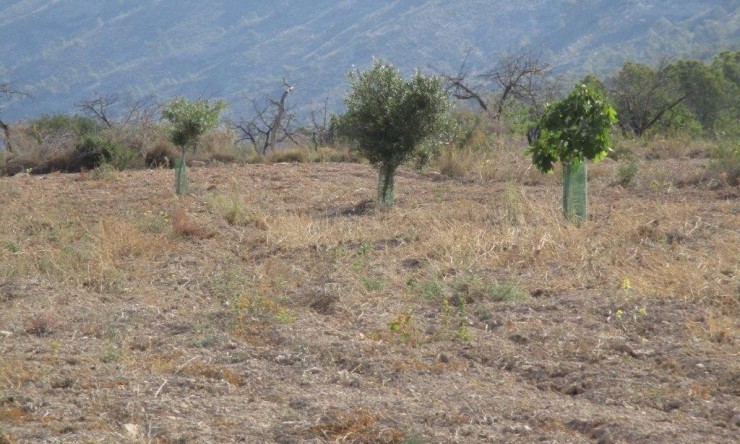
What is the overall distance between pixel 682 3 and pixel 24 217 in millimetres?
75395

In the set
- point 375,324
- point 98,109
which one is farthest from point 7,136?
point 375,324

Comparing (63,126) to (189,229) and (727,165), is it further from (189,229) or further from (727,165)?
(727,165)

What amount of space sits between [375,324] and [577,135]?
4929 mm

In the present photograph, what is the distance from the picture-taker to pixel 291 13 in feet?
341

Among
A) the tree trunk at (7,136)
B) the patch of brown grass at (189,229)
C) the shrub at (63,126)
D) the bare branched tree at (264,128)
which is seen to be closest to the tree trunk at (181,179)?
the patch of brown grass at (189,229)

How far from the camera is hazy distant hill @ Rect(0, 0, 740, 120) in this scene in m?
71.0

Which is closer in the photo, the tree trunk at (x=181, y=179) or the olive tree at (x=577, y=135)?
the olive tree at (x=577, y=135)

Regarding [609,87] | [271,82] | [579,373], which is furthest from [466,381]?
[271,82]

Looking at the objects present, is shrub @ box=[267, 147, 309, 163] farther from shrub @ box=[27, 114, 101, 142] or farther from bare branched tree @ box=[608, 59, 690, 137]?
bare branched tree @ box=[608, 59, 690, 137]

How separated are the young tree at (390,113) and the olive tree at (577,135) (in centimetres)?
208

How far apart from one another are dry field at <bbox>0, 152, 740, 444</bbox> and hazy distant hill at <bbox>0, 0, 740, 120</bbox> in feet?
163

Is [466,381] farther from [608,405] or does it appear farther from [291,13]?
[291,13]

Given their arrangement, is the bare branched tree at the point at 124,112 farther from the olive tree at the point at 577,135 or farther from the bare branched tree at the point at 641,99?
the olive tree at the point at 577,135

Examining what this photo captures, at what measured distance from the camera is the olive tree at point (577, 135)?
11328mm
